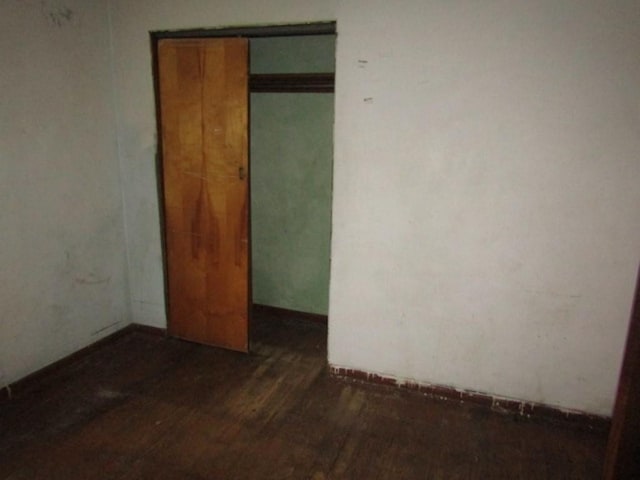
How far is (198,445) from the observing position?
223 centimetres

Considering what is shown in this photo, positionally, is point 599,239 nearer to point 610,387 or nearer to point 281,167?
point 610,387

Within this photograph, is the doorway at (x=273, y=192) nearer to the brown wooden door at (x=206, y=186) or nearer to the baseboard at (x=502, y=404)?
the brown wooden door at (x=206, y=186)

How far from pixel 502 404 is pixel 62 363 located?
2888mm

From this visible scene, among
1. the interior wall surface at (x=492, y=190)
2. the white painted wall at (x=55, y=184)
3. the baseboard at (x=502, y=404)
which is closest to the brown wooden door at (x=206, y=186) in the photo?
the white painted wall at (x=55, y=184)

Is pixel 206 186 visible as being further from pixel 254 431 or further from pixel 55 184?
pixel 254 431

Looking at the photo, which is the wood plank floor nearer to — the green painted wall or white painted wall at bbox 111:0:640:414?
→ white painted wall at bbox 111:0:640:414

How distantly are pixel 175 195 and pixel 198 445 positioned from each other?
5.72ft

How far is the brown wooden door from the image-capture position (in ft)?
9.42

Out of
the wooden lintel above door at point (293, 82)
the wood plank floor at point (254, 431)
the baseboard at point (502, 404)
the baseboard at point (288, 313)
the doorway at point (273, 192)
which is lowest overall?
the wood plank floor at point (254, 431)

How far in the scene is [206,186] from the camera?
3064 mm

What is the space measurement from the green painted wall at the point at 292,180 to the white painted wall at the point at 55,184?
116cm

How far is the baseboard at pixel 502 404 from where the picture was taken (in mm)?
2471

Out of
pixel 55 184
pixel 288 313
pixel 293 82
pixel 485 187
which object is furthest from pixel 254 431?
pixel 293 82

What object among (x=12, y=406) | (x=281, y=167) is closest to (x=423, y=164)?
(x=281, y=167)
